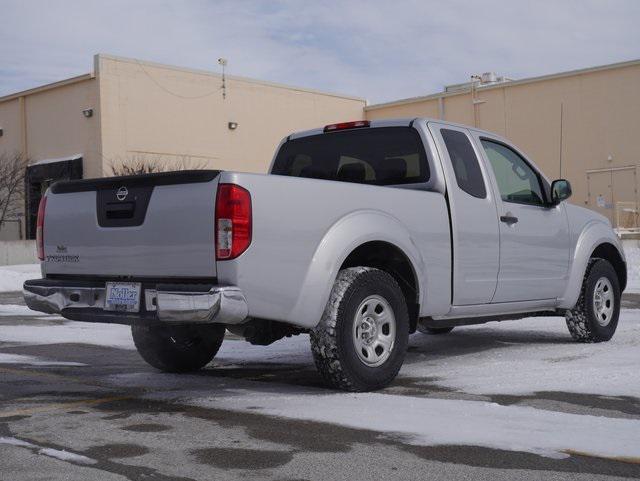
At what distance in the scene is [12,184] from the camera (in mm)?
34188

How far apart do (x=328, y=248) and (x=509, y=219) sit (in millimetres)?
2288

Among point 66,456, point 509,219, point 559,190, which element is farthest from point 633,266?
point 66,456

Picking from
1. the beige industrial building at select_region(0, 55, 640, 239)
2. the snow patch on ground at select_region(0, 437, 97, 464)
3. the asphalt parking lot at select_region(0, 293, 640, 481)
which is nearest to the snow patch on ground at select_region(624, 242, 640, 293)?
the beige industrial building at select_region(0, 55, 640, 239)

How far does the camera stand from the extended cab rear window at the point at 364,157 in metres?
7.38

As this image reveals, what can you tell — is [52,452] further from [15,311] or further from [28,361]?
[15,311]

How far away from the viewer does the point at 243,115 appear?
36969 millimetres

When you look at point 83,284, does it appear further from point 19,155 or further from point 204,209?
point 19,155

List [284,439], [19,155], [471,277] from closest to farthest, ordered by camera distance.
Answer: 1. [284,439]
2. [471,277]
3. [19,155]

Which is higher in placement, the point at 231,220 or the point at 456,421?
the point at 231,220

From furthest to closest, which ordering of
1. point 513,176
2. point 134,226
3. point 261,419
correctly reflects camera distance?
point 513,176
point 134,226
point 261,419

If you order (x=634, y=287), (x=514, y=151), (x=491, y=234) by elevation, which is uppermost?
(x=514, y=151)

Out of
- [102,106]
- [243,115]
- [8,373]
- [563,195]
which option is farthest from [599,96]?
[8,373]

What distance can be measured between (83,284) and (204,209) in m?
1.20

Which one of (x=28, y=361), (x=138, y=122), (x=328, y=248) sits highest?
(x=138, y=122)
